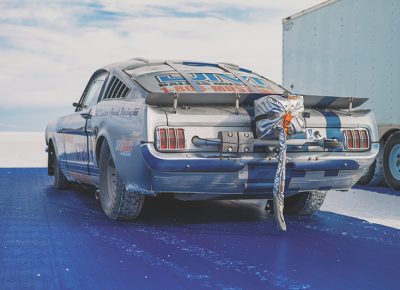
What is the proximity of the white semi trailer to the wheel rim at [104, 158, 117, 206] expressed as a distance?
5443 mm

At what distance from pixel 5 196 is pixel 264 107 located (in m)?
4.52

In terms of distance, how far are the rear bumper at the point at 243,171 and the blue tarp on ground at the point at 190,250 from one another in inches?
16.7

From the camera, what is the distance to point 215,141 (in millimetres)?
5691

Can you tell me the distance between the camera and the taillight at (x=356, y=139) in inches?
245

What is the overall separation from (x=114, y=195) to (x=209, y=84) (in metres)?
1.44

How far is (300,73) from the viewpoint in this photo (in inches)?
514

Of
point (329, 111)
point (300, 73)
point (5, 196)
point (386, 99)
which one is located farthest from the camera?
point (300, 73)

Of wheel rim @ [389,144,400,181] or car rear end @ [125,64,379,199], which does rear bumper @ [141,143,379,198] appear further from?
wheel rim @ [389,144,400,181]

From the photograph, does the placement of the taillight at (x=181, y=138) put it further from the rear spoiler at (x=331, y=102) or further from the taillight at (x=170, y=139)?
the rear spoiler at (x=331, y=102)

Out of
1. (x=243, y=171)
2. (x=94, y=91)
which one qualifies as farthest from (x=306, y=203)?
(x=94, y=91)

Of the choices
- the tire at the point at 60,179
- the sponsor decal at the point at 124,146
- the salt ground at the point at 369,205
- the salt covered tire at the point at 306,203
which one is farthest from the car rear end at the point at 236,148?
the tire at the point at 60,179

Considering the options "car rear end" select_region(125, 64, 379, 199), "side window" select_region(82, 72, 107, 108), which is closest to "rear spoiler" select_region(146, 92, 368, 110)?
"car rear end" select_region(125, 64, 379, 199)

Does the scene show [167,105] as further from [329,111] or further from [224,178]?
[329,111]

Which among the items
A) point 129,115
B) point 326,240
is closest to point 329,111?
point 326,240
